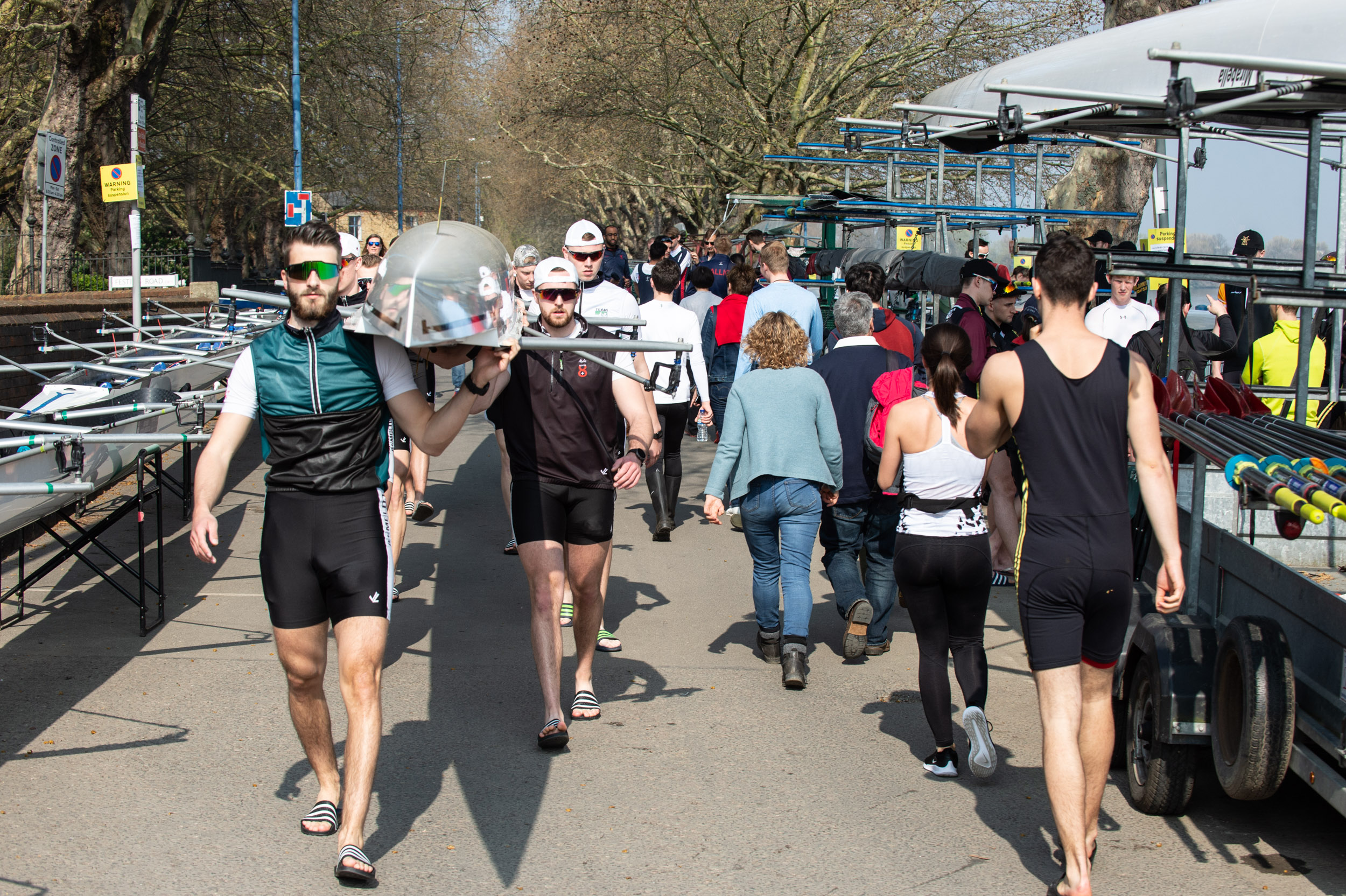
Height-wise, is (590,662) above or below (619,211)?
below

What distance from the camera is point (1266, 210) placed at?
1236 centimetres

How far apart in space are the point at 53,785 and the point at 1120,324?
7.11 metres

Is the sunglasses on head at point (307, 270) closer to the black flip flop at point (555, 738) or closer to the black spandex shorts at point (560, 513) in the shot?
the black spandex shorts at point (560, 513)

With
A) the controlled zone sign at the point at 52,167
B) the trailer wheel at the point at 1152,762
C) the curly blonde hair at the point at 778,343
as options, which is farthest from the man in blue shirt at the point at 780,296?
the controlled zone sign at the point at 52,167

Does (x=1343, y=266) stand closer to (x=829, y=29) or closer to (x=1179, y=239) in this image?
(x=1179, y=239)

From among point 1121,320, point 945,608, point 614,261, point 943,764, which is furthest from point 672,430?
point 614,261

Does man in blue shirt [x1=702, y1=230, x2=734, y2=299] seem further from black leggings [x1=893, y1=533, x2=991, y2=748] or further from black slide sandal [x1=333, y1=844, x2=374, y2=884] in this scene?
black slide sandal [x1=333, y1=844, x2=374, y2=884]

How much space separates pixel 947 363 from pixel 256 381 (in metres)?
2.67

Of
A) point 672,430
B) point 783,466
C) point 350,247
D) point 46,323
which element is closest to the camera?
point 783,466

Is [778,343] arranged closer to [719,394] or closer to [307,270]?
[307,270]

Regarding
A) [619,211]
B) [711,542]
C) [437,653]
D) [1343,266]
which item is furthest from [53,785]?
[619,211]

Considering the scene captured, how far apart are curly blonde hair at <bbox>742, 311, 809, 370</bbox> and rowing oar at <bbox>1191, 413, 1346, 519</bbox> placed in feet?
6.36

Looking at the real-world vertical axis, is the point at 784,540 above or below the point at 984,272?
below

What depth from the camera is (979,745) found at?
4.79 meters
